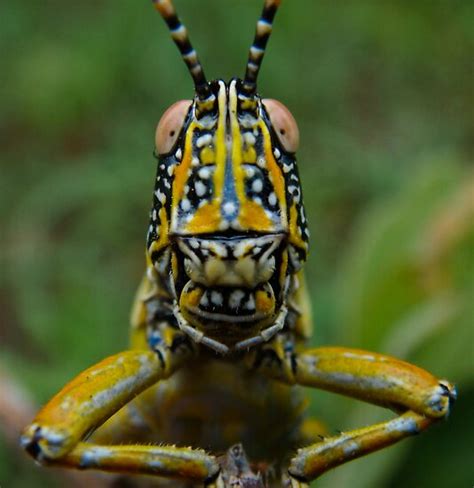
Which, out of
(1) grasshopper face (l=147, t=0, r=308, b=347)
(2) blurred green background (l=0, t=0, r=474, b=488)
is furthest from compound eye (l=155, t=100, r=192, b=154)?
(2) blurred green background (l=0, t=0, r=474, b=488)

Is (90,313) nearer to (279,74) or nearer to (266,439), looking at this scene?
(266,439)

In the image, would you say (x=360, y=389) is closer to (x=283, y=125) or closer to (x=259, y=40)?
(x=283, y=125)

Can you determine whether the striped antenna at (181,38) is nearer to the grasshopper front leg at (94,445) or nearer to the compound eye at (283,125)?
the compound eye at (283,125)

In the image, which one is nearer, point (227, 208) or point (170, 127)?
point (227, 208)

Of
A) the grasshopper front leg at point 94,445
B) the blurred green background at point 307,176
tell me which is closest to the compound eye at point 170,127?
the grasshopper front leg at point 94,445

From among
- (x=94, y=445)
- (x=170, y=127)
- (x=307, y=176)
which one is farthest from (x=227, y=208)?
(x=307, y=176)

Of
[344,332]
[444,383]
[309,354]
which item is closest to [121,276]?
[344,332]
